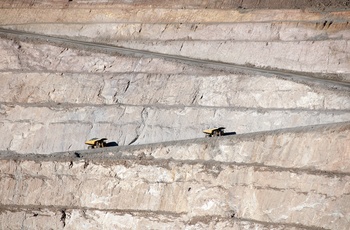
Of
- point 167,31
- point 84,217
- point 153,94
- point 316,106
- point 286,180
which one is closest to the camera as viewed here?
point 286,180

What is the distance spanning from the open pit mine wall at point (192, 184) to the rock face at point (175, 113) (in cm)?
2

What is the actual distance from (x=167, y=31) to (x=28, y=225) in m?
6.88

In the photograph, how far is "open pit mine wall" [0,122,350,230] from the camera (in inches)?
523

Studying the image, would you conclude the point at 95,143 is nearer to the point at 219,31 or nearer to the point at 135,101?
the point at 135,101

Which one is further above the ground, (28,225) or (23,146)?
(23,146)

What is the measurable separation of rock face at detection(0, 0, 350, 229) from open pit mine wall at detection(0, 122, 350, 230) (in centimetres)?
2

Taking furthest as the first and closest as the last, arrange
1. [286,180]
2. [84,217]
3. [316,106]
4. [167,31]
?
[167,31] → [316,106] → [84,217] → [286,180]

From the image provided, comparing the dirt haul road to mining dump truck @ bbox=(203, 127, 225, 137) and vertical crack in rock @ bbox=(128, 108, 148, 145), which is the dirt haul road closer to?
vertical crack in rock @ bbox=(128, 108, 148, 145)

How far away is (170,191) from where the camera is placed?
14250 mm

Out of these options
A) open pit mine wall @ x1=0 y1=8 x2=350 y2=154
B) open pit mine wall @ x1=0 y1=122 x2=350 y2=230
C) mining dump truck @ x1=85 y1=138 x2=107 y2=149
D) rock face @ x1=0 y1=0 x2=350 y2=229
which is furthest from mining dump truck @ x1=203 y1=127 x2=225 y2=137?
mining dump truck @ x1=85 y1=138 x2=107 y2=149

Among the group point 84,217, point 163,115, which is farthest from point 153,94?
point 84,217

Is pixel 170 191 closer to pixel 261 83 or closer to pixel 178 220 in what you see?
pixel 178 220

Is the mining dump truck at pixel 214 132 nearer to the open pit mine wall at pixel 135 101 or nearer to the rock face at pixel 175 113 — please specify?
the rock face at pixel 175 113

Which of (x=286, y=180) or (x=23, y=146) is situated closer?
(x=286, y=180)
